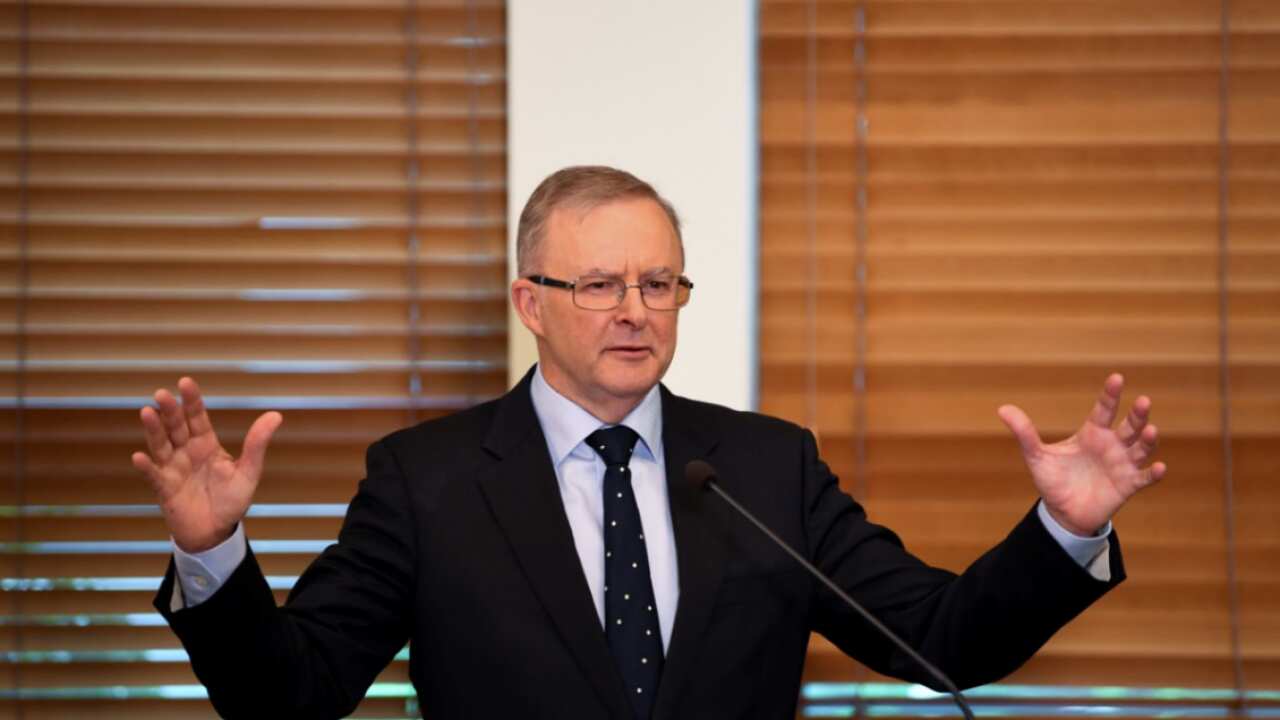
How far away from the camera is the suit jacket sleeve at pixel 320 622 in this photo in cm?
142

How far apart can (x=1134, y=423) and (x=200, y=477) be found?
3.34 feet

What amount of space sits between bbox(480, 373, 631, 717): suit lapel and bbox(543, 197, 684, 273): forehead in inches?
9.4

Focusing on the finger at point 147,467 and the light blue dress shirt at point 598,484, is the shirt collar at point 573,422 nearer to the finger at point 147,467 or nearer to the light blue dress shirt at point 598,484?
the light blue dress shirt at point 598,484

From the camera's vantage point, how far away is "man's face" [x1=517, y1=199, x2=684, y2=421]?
1.75 m

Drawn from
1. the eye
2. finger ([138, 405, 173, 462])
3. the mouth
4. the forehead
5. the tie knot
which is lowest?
the tie knot

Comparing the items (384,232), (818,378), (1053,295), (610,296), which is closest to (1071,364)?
(1053,295)

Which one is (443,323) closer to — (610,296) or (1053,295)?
(610,296)

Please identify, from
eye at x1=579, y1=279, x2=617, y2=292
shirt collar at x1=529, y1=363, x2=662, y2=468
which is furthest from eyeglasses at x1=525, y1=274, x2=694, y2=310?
shirt collar at x1=529, y1=363, x2=662, y2=468

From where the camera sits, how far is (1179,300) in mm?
2482

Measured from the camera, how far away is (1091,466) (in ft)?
4.92

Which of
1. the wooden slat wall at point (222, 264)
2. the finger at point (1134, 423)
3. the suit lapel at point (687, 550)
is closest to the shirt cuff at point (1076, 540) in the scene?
the finger at point (1134, 423)

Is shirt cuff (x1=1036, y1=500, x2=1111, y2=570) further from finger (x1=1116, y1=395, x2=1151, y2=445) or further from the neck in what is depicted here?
the neck

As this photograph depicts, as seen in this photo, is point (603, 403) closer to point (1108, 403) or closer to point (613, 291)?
point (613, 291)

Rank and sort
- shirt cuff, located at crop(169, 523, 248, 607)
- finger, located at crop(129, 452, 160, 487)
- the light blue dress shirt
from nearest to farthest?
finger, located at crop(129, 452, 160, 487)
shirt cuff, located at crop(169, 523, 248, 607)
the light blue dress shirt
